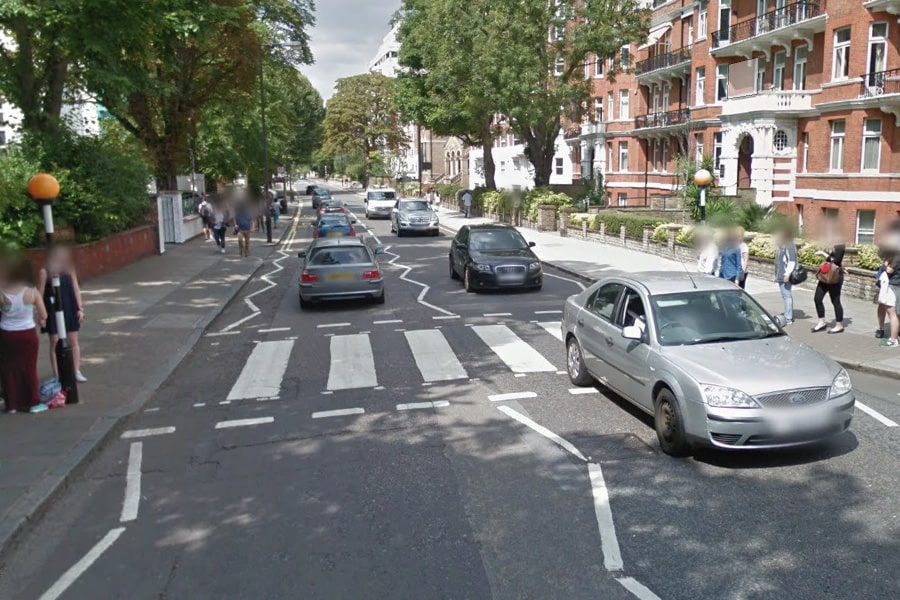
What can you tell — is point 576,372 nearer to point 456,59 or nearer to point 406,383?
point 406,383

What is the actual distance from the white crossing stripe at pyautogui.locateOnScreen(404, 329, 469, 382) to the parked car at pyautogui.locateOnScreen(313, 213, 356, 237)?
14.3 metres

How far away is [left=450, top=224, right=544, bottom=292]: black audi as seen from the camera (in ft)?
57.6

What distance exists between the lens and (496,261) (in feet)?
58.0

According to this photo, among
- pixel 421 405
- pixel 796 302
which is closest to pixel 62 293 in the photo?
pixel 421 405

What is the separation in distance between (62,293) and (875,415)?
958cm

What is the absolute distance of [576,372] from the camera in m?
9.56

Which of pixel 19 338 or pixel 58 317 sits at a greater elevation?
pixel 58 317

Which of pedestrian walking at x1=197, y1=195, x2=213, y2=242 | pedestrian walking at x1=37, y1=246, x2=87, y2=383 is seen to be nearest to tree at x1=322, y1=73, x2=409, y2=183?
pedestrian walking at x1=197, y1=195, x2=213, y2=242

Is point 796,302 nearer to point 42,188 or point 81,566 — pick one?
point 42,188

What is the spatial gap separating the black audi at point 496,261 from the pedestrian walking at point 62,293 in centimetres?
955

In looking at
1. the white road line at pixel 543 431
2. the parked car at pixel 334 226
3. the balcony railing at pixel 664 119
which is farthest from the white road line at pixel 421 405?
the balcony railing at pixel 664 119

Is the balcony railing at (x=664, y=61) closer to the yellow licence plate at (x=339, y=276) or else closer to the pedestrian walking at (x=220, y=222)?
the pedestrian walking at (x=220, y=222)

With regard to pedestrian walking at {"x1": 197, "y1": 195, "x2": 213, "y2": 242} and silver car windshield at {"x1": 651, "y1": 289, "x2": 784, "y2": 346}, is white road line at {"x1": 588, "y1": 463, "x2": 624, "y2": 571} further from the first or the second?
pedestrian walking at {"x1": 197, "y1": 195, "x2": 213, "y2": 242}

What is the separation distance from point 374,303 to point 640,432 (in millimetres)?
9687
